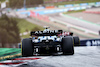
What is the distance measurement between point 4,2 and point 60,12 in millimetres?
10628

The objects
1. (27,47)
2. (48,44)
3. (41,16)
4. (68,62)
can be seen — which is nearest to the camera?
(68,62)

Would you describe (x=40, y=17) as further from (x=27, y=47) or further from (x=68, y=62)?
(x=68, y=62)

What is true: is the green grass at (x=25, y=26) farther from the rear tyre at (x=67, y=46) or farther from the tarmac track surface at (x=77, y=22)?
the rear tyre at (x=67, y=46)

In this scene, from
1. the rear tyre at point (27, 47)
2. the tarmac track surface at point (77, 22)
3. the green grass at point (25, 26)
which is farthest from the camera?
the green grass at point (25, 26)

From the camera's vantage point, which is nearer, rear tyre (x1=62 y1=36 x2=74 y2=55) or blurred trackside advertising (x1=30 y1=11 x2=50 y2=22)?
rear tyre (x1=62 y1=36 x2=74 y2=55)

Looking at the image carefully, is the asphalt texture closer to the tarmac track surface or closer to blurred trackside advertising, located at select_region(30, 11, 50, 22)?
the tarmac track surface

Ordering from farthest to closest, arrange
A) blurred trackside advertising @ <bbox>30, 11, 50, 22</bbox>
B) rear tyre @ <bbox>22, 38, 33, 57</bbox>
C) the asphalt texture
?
1. blurred trackside advertising @ <bbox>30, 11, 50, 22</bbox>
2. rear tyre @ <bbox>22, 38, 33, 57</bbox>
3. the asphalt texture

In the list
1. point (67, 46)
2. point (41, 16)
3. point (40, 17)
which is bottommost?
point (67, 46)

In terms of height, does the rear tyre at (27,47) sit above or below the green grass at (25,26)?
below

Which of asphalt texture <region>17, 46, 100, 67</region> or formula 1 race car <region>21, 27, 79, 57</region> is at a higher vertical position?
formula 1 race car <region>21, 27, 79, 57</region>

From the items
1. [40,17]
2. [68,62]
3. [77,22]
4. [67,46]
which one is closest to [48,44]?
[67,46]

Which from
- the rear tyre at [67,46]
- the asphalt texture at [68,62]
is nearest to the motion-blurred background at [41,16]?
the rear tyre at [67,46]

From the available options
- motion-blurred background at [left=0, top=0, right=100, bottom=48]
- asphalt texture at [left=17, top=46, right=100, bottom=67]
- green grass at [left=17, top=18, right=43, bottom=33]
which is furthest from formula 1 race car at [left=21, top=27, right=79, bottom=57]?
green grass at [left=17, top=18, right=43, bottom=33]

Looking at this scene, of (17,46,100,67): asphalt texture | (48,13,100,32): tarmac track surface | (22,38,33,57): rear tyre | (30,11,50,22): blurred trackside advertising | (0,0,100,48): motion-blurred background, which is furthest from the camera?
(30,11,50,22): blurred trackside advertising
